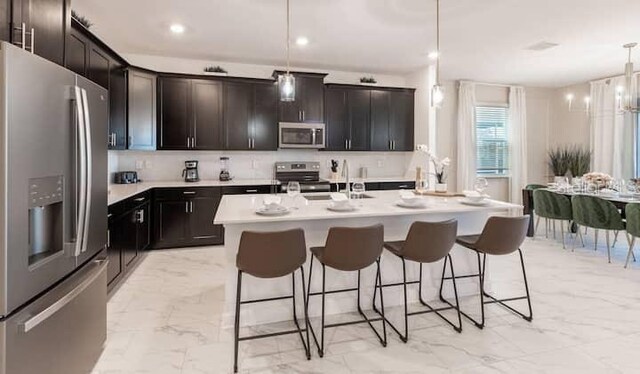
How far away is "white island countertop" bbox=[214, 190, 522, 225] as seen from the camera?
2.52 metres

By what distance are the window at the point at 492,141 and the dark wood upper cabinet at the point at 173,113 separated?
5.37 meters

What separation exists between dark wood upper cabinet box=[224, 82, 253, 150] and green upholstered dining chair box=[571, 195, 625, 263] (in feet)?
15.1

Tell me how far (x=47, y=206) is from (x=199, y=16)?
2821 millimetres

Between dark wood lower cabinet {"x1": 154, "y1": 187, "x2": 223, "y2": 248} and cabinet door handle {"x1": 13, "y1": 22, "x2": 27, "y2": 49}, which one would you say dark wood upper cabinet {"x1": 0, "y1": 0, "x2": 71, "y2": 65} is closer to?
cabinet door handle {"x1": 13, "y1": 22, "x2": 27, "y2": 49}

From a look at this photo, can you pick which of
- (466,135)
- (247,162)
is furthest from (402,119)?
(247,162)

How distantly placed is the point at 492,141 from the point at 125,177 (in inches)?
259

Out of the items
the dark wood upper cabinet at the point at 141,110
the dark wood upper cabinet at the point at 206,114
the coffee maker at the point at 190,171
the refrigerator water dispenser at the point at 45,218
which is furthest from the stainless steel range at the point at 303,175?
the refrigerator water dispenser at the point at 45,218

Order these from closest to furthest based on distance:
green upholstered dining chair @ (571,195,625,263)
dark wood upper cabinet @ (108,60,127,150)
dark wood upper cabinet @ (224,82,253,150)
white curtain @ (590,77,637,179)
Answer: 1. dark wood upper cabinet @ (108,60,127,150)
2. green upholstered dining chair @ (571,195,625,263)
3. dark wood upper cabinet @ (224,82,253,150)
4. white curtain @ (590,77,637,179)

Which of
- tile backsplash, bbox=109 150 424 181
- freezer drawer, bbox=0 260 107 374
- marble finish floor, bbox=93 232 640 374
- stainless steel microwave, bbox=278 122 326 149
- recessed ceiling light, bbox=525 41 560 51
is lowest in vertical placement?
marble finish floor, bbox=93 232 640 374

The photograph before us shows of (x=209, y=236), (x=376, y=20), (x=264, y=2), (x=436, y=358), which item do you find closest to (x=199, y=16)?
(x=264, y=2)

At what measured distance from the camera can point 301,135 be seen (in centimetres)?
562

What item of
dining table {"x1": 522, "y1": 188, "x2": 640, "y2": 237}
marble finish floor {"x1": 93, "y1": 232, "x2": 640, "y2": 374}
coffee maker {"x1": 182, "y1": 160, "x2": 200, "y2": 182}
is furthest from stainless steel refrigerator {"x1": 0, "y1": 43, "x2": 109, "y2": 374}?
dining table {"x1": 522, "y1": 188, "x2": 640, "y2": 237}

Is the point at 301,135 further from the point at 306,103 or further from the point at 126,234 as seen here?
the point at 126,234

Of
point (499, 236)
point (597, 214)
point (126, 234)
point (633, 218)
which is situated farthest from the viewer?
point (597, 214)
